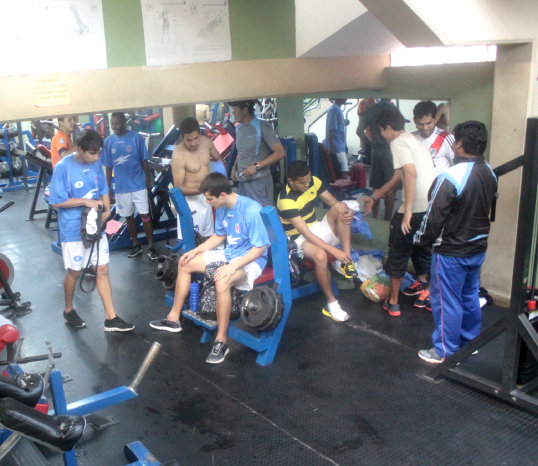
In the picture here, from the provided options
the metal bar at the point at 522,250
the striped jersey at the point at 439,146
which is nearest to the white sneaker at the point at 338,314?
the striped jersey at the point at 439,146

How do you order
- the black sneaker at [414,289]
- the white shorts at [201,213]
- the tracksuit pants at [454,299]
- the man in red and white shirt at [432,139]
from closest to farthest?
the tracksuit pants at [454,299], the man in red and white shirt at [432,139], the black sneaker at [414,289], the white shorts at [201,213]

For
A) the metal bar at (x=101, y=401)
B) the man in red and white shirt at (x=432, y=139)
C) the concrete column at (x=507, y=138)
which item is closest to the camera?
the metal bar at (x=101, y=401)

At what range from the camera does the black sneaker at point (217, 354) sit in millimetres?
4082

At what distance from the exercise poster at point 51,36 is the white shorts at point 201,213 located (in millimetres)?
1668

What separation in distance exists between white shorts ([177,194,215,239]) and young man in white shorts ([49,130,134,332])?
3.32 ft

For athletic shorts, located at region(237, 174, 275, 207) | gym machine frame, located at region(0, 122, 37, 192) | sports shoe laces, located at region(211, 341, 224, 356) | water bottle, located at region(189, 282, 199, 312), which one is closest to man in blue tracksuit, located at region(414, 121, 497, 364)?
sports shoe laces, located at region(211, 341, 224, 356)

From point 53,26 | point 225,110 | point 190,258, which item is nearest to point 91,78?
point 53,26

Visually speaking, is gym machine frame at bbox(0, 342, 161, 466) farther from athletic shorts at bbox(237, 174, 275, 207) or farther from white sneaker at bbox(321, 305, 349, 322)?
athletic shorts at bbox(237, 174, 275, 207)

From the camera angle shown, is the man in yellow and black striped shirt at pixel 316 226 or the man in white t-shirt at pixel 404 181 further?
the man in yellow and black striped shirt at pixel 316 226

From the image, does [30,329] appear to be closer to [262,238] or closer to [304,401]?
[262,238]

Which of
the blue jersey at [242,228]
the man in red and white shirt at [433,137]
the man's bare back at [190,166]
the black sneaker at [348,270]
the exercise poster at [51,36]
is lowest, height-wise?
the black sneaker at [348,270]

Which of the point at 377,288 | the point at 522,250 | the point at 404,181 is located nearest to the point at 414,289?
the point at 377,288

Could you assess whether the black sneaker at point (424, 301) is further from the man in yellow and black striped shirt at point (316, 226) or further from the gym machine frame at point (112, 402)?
the gym machine frame at point (112, 402)

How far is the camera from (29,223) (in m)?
8.15
